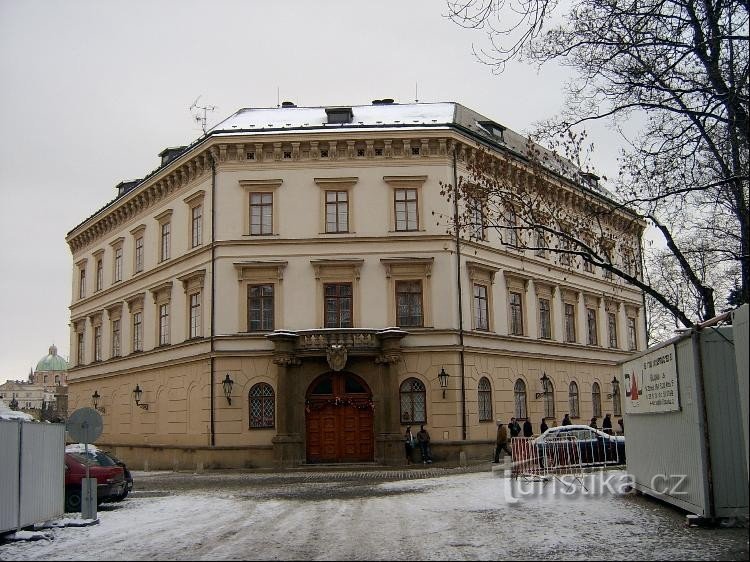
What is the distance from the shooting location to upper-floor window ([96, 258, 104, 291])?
46656mm

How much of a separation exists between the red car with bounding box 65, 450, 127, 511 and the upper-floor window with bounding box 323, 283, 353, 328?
43.0 feet

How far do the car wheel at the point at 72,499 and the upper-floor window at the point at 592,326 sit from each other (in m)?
29.3

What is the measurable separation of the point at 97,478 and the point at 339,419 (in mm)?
→ 13787

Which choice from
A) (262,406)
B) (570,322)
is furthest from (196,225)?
(570,322)

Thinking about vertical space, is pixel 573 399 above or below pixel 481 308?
below

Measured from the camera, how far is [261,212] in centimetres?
3500

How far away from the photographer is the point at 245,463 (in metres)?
33.0

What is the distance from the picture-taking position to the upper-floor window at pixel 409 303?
33969 millimetres

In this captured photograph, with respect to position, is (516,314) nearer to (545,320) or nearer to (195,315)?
(545,320)

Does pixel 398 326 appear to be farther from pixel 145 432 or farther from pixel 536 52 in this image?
pixel 536 52

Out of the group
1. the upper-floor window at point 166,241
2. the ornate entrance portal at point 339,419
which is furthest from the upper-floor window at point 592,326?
the upper-floor window at point 166,241

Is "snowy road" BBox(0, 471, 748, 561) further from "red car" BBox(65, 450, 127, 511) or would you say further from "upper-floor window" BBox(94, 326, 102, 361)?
"upper-floor window" BBox(94, 326, 102, 361)

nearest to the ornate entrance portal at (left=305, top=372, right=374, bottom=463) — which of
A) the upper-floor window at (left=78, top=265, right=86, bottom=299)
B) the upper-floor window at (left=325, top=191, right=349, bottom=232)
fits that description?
the upper-floor window at (left=325, top=191, right=349, bottom=232)

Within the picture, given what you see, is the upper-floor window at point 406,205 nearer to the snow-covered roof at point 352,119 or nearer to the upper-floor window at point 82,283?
the snow-covered roof at point 352,119
